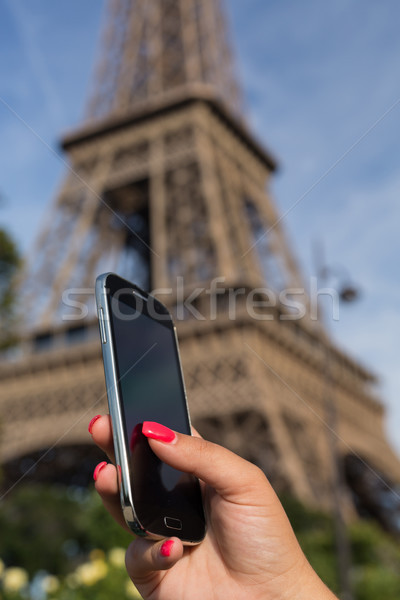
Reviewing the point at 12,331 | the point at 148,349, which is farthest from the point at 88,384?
the point at 148,349

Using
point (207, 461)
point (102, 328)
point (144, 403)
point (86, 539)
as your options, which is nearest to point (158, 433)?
point (207, 461)

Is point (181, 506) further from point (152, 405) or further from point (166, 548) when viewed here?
point (152, 405)

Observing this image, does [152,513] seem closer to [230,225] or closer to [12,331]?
[12,331]

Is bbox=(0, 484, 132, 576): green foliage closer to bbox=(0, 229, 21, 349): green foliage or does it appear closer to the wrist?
bbox=(0, 229, 21, 349): green foliage

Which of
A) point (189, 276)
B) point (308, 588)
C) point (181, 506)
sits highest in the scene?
point (189, 276)

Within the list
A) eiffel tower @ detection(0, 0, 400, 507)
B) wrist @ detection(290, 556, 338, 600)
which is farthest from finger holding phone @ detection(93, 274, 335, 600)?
eiffel tower @ detection(0, 0, 400, 507)

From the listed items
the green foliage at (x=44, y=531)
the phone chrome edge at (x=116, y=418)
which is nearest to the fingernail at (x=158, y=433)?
the phone chrome edge at (x=116, y=418)
